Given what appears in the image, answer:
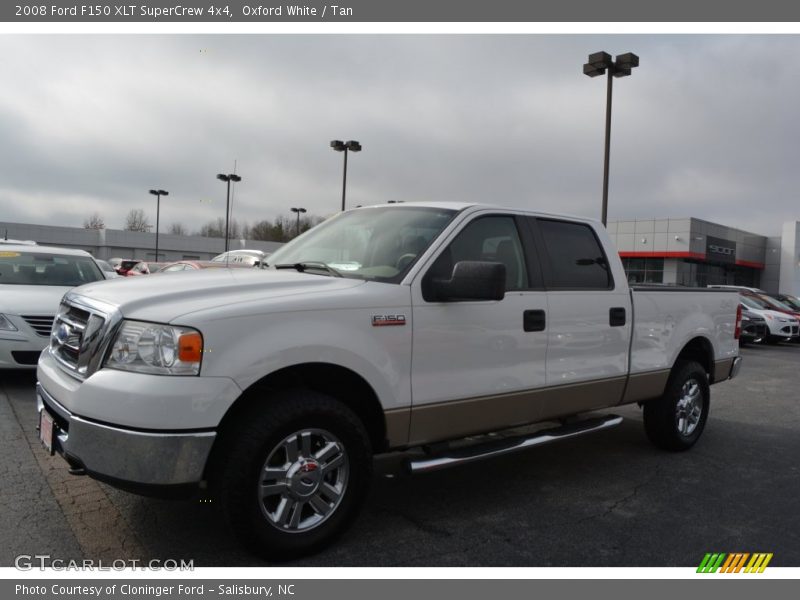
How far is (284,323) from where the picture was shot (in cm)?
316

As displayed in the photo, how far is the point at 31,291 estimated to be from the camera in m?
7.72

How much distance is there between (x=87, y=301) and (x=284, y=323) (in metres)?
1.15

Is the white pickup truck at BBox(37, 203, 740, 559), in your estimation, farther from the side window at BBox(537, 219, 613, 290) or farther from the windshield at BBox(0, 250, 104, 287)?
the windshield at BBox(0, 250, 104, 287)

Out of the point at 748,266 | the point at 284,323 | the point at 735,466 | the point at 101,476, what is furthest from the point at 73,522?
the point at 748,266

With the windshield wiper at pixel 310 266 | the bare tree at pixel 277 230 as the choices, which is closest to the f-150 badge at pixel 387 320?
the windshield wiper at pixel 310 266

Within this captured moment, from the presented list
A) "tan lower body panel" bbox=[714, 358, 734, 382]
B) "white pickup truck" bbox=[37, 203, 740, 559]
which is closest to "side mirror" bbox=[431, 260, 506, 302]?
"white pickup truck" bbox=[37, 203, 740, 559]

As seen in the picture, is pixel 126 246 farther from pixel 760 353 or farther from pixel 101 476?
pixel 101 476

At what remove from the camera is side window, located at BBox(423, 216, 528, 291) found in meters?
3.95

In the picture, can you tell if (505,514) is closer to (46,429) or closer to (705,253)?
(46,429)

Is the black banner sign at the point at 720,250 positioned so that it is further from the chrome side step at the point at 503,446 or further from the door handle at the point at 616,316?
the chrome side step at the point at 503,446

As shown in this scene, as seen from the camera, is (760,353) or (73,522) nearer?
(73,522)

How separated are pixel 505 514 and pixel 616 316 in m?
1.80

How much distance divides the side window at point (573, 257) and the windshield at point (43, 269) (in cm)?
649
